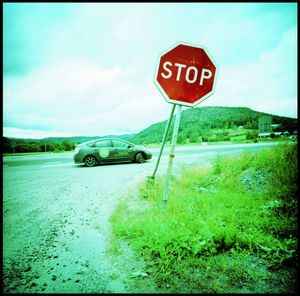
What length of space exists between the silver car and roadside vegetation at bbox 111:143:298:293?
5795 millimetres

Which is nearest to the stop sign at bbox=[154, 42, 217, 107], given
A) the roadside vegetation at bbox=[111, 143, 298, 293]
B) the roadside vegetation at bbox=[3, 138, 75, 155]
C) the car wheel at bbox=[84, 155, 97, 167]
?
the roadside vegetation at bbox=[111, 143, 298, 293]

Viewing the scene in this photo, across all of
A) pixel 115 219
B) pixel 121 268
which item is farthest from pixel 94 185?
pixel 121 268

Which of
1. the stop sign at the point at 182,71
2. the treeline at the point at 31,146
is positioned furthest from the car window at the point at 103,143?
the treeline at the point at 31,146

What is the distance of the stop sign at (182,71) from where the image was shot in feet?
7.51

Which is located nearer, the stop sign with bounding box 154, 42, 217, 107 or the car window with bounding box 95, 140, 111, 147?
the stop sign with bounding box 154, 42, 217, 107

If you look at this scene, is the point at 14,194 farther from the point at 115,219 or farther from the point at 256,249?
the point at 256,249

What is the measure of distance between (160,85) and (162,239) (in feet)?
6.64

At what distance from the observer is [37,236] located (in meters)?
2.37

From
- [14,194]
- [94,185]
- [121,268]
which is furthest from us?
[94,185]

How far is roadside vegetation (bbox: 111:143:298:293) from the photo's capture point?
1.54m

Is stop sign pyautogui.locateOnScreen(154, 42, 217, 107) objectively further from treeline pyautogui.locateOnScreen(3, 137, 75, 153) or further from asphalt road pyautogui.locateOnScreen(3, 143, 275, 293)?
treeline pyautogui.locateOnScreen(3, 137, 75, 153)

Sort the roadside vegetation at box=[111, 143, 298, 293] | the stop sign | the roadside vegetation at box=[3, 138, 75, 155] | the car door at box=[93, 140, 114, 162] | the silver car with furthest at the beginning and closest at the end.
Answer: the roadside vegetation at box=[3, 138, 75, 155], the car door at box=[93, 140, 114, 162], the silver car, the stop sign, the roadside vegetation at box=[111, 143, 298, 293]

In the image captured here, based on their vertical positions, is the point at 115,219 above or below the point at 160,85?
below

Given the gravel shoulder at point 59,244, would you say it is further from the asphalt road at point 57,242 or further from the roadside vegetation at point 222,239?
the roadside vegetation at point 222,239
